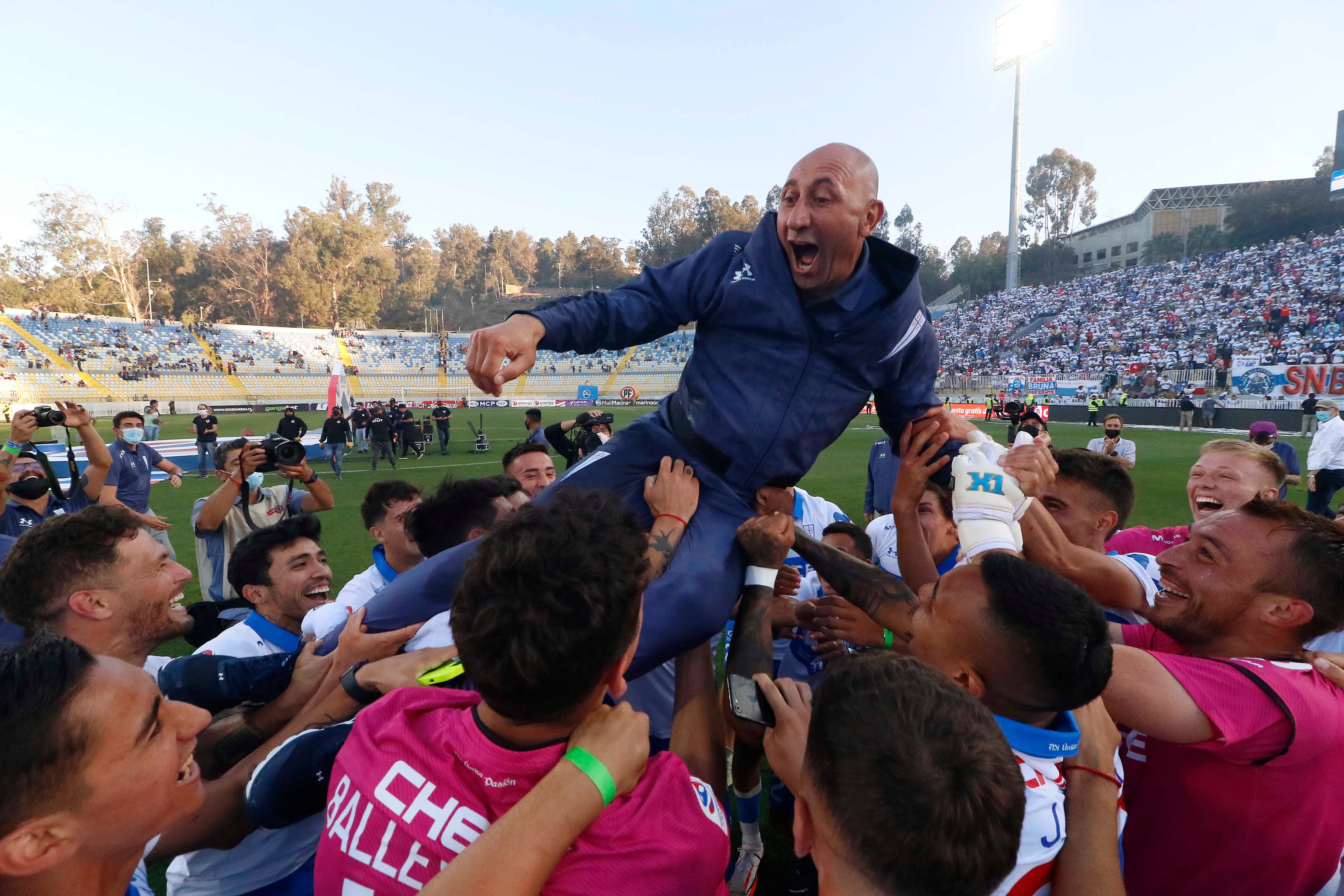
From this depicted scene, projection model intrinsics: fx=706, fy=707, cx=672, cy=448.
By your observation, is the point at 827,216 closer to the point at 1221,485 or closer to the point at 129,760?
the point at 129,760

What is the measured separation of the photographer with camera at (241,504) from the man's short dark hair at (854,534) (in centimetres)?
371

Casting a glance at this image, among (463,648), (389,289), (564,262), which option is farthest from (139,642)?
(564,262)

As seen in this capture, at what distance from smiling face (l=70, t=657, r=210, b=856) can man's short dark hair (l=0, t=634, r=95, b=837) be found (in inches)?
0.8

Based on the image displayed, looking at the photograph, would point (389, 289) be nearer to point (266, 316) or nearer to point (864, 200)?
point (266, 316)

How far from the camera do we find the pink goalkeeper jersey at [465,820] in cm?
130

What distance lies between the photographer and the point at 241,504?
594 cm

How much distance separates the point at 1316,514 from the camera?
2.04 meters

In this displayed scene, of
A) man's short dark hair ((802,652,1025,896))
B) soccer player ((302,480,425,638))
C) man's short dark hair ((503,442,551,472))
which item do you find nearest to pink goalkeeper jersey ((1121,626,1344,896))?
man's short dark hair ((802,652,1025,896))

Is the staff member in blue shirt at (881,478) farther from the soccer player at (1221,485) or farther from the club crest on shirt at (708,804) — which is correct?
the club crest on shirt at (708,804)

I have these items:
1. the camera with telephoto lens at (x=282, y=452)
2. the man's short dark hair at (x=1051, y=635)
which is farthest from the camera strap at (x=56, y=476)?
the man's short dark hair at (x=1051, y=635)

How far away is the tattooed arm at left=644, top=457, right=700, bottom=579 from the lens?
217 centimetres

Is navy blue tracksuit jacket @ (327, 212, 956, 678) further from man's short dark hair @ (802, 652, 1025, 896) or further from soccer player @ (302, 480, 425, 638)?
man's short dark hair @ (802, 652, 1025, 896)

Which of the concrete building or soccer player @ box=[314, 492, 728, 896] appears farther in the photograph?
the concrete building

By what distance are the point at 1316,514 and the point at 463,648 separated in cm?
237
